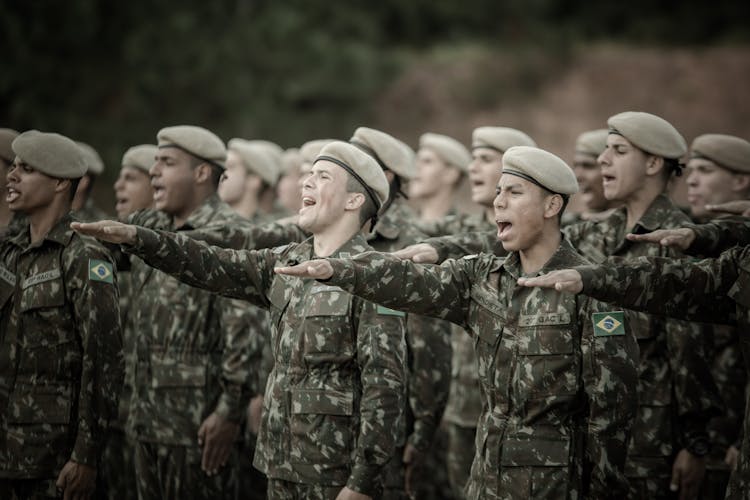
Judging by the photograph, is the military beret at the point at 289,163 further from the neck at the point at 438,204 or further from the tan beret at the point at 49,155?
the tan beret at the point at 49,155

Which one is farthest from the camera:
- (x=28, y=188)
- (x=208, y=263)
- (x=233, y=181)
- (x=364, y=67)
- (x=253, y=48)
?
(x=364, y=67)

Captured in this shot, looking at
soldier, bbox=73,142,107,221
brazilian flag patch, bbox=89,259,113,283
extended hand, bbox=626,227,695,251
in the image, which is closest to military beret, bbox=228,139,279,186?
soldier, bbox=73,142,107,221

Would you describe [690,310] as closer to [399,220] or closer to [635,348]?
[635,348]

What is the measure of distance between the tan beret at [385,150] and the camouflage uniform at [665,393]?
4.92ft

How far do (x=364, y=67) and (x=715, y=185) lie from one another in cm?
1334

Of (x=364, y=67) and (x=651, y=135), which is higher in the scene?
(x=364, y=67)

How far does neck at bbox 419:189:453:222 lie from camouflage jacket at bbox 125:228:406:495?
357 centimetres

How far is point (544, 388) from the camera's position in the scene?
383 centimetres

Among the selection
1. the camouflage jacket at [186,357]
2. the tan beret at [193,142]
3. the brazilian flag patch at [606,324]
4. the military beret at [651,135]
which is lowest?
the camouflage jacket at [186,357]

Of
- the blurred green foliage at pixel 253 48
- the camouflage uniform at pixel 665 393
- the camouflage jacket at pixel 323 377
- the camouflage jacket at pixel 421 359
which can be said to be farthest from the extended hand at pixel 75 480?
the blurred green foliage at pixel 253 48

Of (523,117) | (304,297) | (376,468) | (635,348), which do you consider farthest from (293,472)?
(523,117)

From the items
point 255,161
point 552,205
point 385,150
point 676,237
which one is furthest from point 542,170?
point 255,161

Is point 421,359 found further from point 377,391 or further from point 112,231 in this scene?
point 112,231

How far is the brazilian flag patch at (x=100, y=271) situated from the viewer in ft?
15.2
